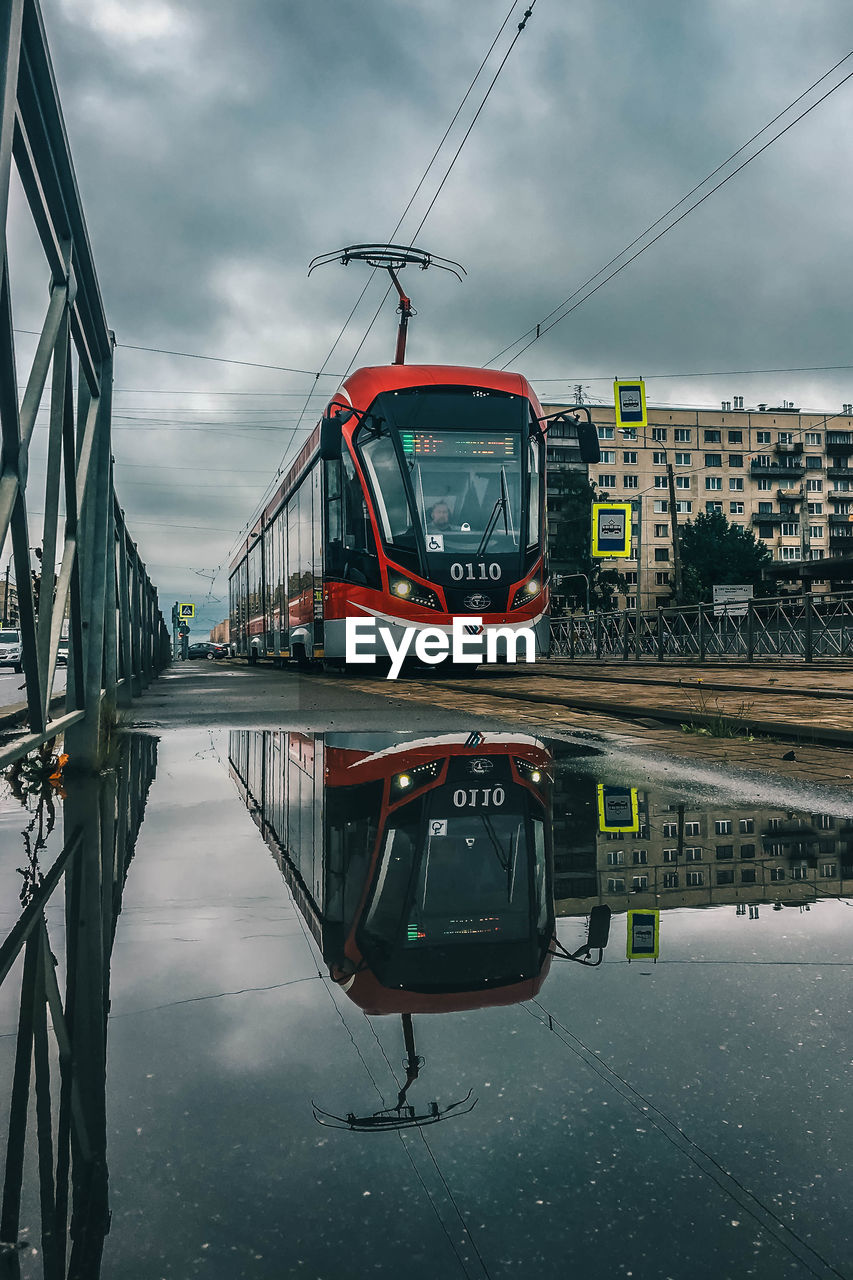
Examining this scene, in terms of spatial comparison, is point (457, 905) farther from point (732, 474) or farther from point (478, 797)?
point (732, 474)

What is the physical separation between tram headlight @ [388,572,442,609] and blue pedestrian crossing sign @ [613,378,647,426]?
10387 mm

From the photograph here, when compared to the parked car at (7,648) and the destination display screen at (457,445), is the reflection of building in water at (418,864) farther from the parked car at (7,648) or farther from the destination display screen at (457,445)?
the parked car at (7,648)

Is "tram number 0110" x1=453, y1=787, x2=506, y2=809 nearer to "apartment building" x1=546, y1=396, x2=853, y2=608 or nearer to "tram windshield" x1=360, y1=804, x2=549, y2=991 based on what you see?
"tram windshield" x1=360, y1=804, x2=549, y2=991

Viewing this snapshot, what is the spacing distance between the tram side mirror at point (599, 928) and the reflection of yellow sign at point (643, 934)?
2.3 inches

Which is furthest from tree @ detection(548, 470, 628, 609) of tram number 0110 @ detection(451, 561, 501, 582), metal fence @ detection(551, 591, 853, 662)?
tram number 0110 @ detection(451, 561, 501, 582)

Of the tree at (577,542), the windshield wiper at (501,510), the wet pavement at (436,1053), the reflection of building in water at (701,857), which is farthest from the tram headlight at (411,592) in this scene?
the tree at (577,542)

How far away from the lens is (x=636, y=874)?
3.35 meters

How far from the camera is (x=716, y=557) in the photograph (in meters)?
76.6

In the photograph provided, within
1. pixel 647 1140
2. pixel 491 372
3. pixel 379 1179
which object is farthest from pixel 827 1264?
pixel 491 372

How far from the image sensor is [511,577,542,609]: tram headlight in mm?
14062

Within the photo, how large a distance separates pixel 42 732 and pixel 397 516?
996 centimetres

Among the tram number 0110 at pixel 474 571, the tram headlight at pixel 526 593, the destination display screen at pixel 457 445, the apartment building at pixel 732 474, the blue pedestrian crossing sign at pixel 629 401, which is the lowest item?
the tram headlight at pixel 526 593

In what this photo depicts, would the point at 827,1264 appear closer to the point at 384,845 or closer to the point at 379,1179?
the point at 379,1179

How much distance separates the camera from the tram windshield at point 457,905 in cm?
238
